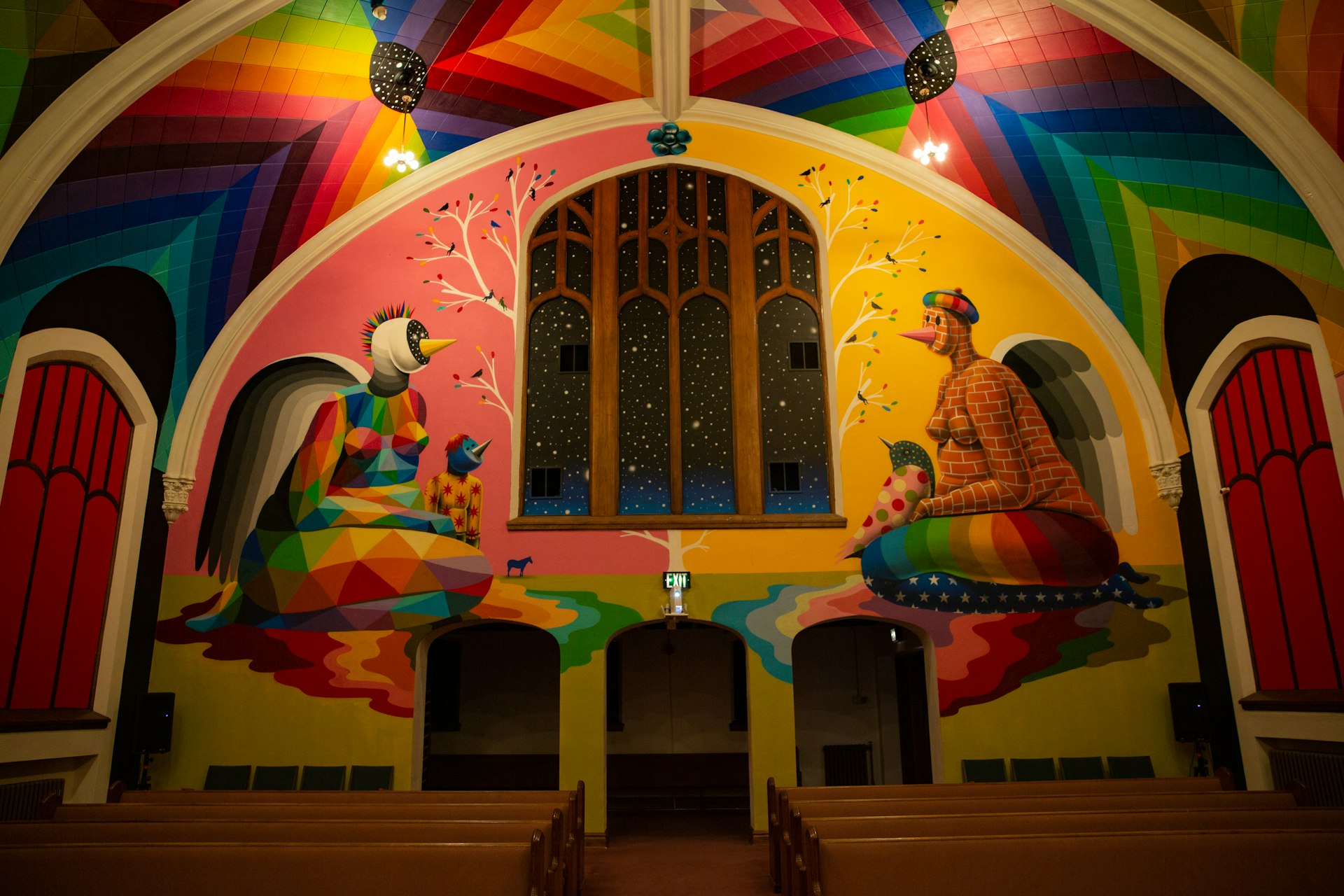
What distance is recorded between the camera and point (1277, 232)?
6973mm

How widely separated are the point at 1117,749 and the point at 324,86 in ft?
28.7

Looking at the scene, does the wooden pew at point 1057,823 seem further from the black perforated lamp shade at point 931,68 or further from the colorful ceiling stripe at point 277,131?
the colorful ceiling stripe at point 277,131

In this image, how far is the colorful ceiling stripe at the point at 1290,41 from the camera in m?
5.58

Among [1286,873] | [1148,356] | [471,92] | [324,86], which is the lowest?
[1286,873]

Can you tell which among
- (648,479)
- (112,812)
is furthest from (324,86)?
(112,812)

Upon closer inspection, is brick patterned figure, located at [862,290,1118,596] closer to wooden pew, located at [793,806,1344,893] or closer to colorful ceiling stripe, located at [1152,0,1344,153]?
colorful ceiling stripe, located at [1152,0,1344,153]

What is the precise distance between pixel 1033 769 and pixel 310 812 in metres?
5.93

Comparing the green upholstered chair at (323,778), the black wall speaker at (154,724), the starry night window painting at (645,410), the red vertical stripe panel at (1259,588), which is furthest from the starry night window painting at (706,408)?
the black wall speaker at (154,724)

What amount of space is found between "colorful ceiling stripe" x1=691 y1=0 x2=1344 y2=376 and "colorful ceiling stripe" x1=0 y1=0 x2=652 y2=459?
1315mm

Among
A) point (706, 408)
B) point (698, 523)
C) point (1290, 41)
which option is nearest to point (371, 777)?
point (698, 523)

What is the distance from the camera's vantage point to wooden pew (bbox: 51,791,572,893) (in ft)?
17.1

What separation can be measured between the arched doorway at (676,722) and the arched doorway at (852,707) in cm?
79

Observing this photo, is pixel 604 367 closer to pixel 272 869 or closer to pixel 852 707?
pixel 852 707

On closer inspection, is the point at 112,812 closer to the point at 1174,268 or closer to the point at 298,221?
the point at 298,221
